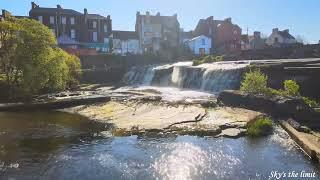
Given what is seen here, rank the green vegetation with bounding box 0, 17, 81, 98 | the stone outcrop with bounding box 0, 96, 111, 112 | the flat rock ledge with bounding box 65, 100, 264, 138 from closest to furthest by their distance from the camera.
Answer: the flat rock ledge with bounding box 65, 100, 264, 138
the stone outcrop with bounding box 0, 96, 111, 112
the green vegetation with bounding box 0, 17, 81, 98

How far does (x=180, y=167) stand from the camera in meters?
16.1

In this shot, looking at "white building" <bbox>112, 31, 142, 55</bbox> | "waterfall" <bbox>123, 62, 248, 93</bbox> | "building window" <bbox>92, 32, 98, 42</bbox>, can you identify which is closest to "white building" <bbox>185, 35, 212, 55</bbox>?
"white building" <bbox>112, 31, 142, 55</bbox>


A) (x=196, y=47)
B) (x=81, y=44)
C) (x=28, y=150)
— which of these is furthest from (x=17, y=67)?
(x=196, y=47)

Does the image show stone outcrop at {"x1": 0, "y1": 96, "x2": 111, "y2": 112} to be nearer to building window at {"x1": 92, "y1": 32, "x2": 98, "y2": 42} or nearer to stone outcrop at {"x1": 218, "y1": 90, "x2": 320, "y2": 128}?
stone outcrop at {"x1": 218, "y1": 90, "x2": 320, "y2": 128}

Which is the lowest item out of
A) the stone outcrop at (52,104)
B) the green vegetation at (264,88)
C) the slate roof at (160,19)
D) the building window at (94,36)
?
the stone outcrop at (52,104)

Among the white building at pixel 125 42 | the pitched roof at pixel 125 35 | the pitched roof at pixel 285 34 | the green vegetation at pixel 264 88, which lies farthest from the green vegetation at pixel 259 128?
the pitched roof at pixel 285 34

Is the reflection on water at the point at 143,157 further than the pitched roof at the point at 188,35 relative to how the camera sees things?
No

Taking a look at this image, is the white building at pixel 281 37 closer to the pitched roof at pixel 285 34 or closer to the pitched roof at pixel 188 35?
the pitched roof at pixel 285 34

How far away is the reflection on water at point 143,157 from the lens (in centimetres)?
1548

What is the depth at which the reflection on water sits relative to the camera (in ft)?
50.8

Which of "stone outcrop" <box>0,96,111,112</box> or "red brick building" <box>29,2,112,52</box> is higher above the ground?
"red brick building" <box>29,2,112,52</box>

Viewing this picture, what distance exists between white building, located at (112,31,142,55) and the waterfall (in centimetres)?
3488

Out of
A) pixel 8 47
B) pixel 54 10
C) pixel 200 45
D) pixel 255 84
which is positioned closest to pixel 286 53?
pixel 200 45

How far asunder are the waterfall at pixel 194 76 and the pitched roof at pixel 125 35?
36383 mm
